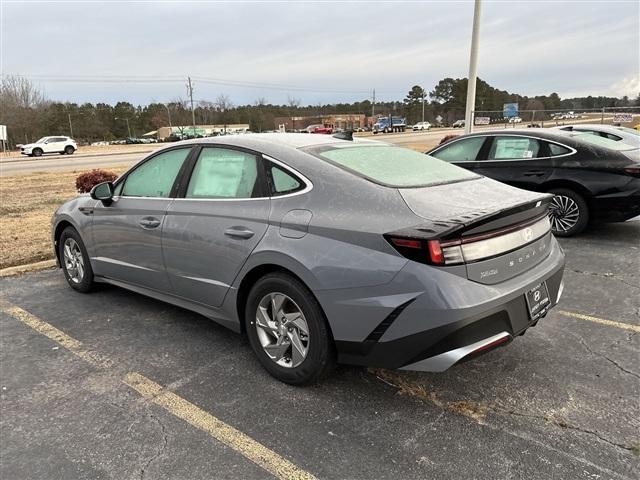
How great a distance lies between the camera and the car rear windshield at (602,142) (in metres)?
6.77

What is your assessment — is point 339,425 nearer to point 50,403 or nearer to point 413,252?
point 413,252

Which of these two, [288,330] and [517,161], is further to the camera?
[517,161]

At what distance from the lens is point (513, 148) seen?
736 cm

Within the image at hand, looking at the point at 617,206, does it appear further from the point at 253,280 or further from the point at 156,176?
the point at 156,176

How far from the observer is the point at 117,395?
3217 mm

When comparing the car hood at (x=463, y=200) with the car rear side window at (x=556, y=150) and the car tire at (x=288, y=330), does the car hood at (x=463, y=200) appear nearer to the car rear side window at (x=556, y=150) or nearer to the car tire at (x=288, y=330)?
the car tire at (x=288, y=330)

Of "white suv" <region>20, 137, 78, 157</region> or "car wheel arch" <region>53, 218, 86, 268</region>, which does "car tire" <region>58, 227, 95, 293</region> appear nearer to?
"car wheel arch" <region>53, 218, 86, 268</region>

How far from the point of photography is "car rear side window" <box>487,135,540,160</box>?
7.16m

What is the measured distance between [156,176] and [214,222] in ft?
3.40

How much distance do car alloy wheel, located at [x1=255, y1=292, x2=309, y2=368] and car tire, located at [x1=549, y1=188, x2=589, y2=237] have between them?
4781mm

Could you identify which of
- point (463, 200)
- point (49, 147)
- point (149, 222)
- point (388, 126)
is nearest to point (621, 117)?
point (463, 200)

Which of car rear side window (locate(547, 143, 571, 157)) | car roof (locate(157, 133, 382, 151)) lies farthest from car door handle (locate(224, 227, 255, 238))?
car rear side window (locate(547, 143, 571, 157))

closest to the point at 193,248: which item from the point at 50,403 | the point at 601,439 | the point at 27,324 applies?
the point at 50,403

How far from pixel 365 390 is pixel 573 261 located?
3.75 meters
